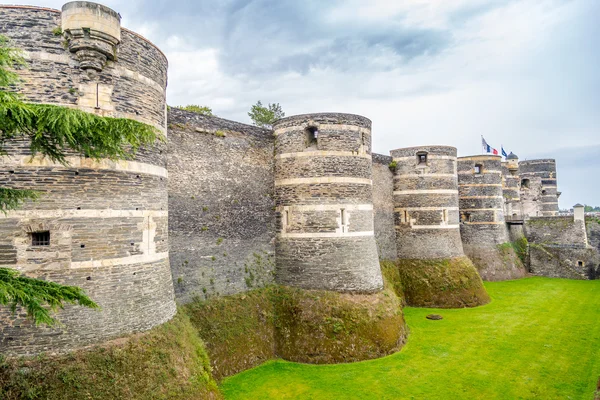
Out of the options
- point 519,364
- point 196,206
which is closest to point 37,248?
point 196,206

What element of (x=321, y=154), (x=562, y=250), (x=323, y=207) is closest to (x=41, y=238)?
(x=323, y=207)

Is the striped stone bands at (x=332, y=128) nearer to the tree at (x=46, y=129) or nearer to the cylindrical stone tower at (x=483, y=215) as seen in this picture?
the tree at (x=46, y=129)

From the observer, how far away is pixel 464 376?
14.4 m

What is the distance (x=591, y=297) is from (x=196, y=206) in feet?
91.7

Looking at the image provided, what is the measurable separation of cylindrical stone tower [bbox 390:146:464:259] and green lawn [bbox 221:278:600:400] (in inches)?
181

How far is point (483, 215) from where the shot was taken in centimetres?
3206

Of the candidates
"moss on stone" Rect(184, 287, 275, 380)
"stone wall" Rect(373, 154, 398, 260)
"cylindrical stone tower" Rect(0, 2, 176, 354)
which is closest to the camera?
"cylindrical stone tower" Rect(0, 2, 176, 354)

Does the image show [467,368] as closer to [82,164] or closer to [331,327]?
[331,327]

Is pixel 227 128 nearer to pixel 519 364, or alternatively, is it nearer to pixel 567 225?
pixel 519 364

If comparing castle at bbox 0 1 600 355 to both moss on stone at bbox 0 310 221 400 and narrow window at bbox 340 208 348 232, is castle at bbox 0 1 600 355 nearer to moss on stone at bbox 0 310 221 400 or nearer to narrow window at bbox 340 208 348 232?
narrow window at bbox 340 208 348 232

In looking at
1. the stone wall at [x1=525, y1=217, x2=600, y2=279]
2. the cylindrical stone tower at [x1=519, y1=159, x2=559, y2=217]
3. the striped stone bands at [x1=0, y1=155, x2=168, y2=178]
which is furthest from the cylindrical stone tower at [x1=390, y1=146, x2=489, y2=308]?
the cylindrical stone tower at [x1=519, y1=159, x2=559, y2=217]

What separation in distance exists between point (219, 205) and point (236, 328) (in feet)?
16.0

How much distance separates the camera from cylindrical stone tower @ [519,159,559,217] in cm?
4656

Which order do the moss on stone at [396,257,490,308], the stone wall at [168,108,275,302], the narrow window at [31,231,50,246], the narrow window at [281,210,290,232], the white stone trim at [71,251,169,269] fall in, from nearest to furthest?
the narrow window at [31,231,50,246] < the white stone trim at [71,251,169,269] < the stone wall at [168,108,275,302] < the narrow window at [281,210,290,232] < the moss on stone at [396,257,490,308]
